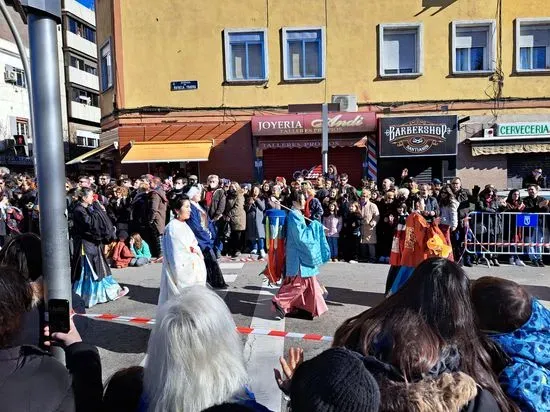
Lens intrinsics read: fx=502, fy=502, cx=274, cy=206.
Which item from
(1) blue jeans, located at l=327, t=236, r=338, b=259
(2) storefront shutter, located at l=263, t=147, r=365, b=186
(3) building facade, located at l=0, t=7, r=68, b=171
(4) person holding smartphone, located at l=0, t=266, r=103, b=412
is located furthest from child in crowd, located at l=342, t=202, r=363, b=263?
(3) building facade, located at l=0, t=7, r=68, b=171

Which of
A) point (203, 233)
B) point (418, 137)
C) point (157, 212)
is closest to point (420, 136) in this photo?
point (418, 137)

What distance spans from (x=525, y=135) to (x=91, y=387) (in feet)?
58.3

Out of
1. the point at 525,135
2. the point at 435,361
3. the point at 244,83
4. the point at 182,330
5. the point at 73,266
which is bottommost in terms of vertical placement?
the point at 73,266

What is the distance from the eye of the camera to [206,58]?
1733 cm

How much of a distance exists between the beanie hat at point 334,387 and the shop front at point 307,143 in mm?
15422

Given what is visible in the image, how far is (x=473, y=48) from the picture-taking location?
1717 cm

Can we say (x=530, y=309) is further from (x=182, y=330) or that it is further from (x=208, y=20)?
(x=208, y=20)

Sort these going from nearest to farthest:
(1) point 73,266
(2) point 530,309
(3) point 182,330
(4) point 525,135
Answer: (3) point 182,330 < (2) point 530,309 < (1) point 73,266 < (4) point 525,135

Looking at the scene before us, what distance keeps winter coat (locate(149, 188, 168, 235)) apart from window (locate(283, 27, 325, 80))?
829 centimetres

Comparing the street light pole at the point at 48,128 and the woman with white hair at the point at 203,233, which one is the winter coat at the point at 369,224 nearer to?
the woman with white hair at the point at 203,233

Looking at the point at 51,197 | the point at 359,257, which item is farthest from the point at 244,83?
the point at 51,197

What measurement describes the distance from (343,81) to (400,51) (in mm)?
2230

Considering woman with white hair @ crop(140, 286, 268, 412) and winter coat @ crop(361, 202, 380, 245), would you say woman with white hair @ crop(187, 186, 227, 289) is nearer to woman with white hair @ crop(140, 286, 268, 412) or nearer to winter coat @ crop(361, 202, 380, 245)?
winter coat @ crop(361, 202, 380, 245)

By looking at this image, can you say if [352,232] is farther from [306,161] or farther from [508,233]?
[306,161]
